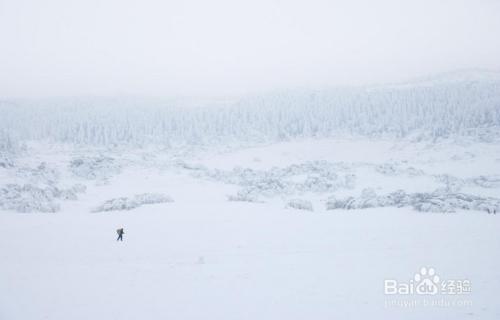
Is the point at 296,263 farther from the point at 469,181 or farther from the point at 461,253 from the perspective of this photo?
the point at 469,181

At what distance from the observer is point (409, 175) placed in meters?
41.1

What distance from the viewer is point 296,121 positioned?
3898 inches

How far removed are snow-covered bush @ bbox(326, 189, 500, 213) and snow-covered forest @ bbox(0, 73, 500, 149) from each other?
4313cm

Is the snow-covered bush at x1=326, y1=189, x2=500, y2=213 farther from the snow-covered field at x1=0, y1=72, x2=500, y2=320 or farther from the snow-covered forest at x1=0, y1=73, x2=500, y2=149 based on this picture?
the snow-covered forest at x1=0, y1=73, x2=500, y2=149

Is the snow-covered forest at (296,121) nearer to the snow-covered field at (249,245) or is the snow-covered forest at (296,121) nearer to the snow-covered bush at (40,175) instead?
the snow-covered bush at (40,175)

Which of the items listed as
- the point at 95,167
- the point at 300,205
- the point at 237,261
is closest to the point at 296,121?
the point at 95,167

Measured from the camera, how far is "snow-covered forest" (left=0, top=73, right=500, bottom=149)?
75.7m

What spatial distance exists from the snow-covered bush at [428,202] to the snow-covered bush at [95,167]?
2832 centimetres

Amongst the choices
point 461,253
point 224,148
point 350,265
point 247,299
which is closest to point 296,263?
point 350,265

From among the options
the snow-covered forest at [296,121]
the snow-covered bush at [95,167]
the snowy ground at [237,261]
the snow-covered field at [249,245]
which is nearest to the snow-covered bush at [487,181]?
the snow-covered field at [249,245]

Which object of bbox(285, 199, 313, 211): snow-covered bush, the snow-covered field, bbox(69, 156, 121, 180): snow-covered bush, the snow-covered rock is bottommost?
the snow-covered rock

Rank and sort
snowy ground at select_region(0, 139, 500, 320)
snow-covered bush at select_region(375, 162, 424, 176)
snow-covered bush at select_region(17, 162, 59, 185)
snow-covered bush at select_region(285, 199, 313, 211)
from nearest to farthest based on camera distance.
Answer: snowy ground at select_region(0, 139, 500, 320)
snow-covered bush at select_region(285, 199, 313, 211)
snow-covered bush at select_region(17, 162, 59, 185)
snow-covered bush at select_region(375, 162, 424, 176)

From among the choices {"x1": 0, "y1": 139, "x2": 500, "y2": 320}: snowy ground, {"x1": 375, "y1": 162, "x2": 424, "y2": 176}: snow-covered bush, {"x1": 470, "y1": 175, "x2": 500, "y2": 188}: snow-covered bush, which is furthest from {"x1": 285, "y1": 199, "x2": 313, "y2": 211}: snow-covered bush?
{"x1": 470, "y1": 175, "x2": 500, "y2": 188}: snow-covered bush

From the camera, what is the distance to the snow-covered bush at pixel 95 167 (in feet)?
142
